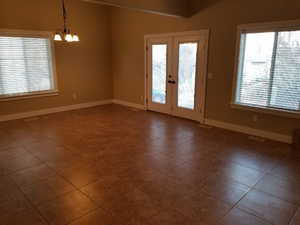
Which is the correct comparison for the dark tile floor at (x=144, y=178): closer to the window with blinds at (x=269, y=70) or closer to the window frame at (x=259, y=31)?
the window frame at (x=259, y=31)

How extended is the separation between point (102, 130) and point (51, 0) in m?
3.80

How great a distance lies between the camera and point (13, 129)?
195 inches

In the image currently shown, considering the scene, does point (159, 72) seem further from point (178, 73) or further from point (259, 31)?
point (259, 31)

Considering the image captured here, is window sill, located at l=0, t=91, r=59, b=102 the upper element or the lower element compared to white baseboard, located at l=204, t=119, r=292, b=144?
upper

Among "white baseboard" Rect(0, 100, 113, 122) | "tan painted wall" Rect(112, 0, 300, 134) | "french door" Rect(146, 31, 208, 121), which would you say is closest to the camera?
"tan painted wall" Rect(112, 0, 300, 134)

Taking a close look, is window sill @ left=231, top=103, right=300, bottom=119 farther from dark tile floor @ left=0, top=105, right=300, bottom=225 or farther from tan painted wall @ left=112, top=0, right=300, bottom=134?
dark tile floor @ left=0, top=105, right=300, bottom=225

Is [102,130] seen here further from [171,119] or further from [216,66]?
[216,66]

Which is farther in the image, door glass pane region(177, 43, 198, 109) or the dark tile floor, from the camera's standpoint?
door glass pane region(177, 43, 198, 109)

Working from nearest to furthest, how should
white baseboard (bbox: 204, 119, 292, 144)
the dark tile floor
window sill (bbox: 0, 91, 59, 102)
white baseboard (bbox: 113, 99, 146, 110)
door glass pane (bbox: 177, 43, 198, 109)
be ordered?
the dark tile floor → white baseboard (bbox: 204, 119, 292, 144) → door glass pane (bbox: 177, 43, 198, 109) → window sill (bbox: 0, 91, 59, 102) → white baseboard (bbox: 113, 99, 146, 110)

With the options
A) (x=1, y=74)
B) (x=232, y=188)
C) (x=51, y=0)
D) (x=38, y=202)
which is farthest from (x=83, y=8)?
(x=232, y=188)

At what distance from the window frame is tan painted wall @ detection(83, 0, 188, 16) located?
135 centimetres

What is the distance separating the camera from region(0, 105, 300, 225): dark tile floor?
229 centimetres

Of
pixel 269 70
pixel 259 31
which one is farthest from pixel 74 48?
pixel 269 70

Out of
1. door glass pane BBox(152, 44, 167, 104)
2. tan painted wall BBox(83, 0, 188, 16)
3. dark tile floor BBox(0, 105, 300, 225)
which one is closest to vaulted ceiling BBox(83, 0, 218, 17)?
tan painted wall BBox(83, 0, 188, 16)
